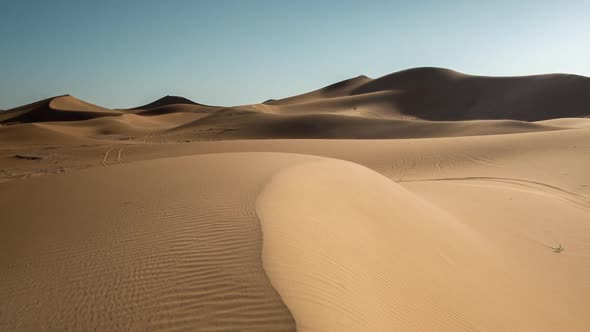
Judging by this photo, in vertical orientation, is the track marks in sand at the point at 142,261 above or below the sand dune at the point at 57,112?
below

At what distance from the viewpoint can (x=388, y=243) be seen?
16.3 ft

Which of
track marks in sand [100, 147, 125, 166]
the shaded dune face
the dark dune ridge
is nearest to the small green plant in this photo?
→ track marks in sand [100, 147, 125, 166]

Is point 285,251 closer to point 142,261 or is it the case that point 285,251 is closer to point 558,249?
point 142,261

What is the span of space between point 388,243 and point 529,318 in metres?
1.71

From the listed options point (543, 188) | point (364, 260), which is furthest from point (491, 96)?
point (364, 260)

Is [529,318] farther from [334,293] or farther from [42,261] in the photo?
[42,261]

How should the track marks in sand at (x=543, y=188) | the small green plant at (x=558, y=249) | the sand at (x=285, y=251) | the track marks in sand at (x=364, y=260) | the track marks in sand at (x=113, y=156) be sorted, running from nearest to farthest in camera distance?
the sand at (x=285, y=251), the track marks in sand at (x=364, y=260), the small green plant at (x=558, y=249), the track marks in sand at (x=543, y=188), the track marks in sand at (x=113, y=156)

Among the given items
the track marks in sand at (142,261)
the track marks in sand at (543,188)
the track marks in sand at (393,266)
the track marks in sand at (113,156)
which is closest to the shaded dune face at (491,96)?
the track marks in sand at (543,188)

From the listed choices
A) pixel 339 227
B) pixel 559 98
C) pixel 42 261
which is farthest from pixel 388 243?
pixel 559 98

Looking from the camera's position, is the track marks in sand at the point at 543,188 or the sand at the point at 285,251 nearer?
the sand at the point at 285,251

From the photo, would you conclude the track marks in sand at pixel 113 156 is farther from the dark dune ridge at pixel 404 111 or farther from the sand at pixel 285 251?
the dark dune ridge at pixel 404 111

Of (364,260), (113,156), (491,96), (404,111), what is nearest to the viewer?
(364,260)

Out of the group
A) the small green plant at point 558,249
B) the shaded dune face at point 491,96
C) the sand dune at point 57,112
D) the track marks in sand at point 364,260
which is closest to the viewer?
the track marks in sand at point 364,260

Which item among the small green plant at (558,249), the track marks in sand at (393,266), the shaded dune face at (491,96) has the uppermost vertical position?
the shaded dune face at (491,96)
